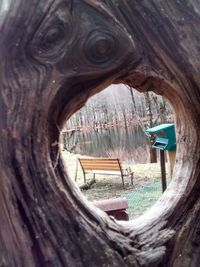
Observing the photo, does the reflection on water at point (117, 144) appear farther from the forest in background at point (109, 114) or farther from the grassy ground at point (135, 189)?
the grassy ground at point (135, 189)

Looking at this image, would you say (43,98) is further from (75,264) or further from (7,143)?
(75,264)

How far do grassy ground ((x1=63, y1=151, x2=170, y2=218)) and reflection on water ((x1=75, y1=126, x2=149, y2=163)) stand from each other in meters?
4.14

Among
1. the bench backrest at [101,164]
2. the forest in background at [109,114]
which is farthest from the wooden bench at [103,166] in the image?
the forest in background at [109,114]

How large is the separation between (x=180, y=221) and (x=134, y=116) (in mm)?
16491

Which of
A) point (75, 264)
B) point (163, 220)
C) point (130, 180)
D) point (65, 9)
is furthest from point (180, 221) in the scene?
point (130, 180)

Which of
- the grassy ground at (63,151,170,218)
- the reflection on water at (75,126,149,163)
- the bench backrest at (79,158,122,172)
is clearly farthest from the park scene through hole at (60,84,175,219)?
the bench backrest at (79,158,122,172)

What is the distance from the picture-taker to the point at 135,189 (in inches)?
353

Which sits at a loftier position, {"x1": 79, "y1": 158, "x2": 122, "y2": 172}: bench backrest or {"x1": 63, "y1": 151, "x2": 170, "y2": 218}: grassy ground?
{"x1": 79, "y1": 158, "x2": 122, "y2": 172}: bench backrest

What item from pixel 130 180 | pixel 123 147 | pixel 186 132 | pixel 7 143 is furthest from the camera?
pixel 123 147

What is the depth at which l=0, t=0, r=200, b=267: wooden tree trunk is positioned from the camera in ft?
3.94

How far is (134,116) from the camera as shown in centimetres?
1780

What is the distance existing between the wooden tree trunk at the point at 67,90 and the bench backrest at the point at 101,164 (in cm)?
798

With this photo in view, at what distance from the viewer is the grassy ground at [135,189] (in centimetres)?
706

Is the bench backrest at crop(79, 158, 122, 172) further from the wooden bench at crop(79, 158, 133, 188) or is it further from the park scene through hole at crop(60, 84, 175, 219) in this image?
the park scene through hole at crop(60, 84, 175, 219)
